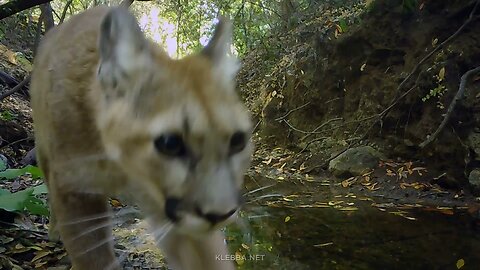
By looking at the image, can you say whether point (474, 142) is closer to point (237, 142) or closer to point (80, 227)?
point (80, 227)

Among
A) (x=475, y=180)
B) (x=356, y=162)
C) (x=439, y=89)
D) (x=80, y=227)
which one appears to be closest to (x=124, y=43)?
(x=80, y=227)

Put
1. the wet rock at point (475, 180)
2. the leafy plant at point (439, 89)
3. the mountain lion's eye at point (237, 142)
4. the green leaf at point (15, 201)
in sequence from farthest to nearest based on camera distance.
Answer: the leafy plant at point (439, 89) < the wet rock at point (475, 180) < the green leaf at point (15, 201) < the mountain lion's eye at point (237, 142)

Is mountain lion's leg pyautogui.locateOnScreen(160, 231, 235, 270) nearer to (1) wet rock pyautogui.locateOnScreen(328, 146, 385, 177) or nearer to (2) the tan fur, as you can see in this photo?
(2) the tan fur

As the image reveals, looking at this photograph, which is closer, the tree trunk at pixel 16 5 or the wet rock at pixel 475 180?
the tree trunk at pixel 16 5

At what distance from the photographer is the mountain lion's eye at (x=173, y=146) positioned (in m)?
1.80

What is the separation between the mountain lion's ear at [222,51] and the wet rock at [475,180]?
5188mm

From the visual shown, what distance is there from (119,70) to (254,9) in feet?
43.1

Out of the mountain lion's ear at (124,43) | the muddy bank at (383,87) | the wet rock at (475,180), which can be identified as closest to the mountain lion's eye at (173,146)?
the mountain lion's ear at (124,43)

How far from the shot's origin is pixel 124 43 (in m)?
2.11

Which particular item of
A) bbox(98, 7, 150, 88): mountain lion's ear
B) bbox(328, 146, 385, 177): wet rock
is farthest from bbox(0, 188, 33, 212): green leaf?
bbox(328, 146, 385, 177): wet rock

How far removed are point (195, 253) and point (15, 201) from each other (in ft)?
4.49

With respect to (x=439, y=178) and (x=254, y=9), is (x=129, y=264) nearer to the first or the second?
(x=439, y=178)

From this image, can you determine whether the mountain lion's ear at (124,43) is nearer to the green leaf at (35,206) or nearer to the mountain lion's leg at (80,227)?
the mountain lion's leg at (80,227)

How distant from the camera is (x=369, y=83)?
30.6ft
